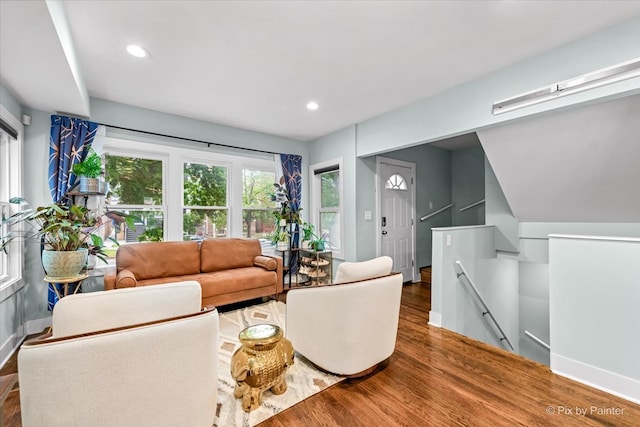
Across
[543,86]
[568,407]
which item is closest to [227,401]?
[568,407]

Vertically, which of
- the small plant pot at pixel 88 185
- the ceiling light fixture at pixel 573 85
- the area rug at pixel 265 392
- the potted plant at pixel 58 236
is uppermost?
the ceiling light fixture at pixel 573 85

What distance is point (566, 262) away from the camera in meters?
2.11

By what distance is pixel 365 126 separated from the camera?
4016 mm

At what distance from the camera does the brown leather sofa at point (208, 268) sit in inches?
122

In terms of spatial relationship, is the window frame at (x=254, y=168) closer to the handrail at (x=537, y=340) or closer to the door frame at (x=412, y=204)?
the door frame at (x=412, y=204)

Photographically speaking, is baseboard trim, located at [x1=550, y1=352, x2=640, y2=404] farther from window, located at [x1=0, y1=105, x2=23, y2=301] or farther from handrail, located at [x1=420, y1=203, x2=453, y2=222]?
window, located at [x1=0, y1=105, x2=23, y2=301]

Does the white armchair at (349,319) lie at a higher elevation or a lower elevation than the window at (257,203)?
lower

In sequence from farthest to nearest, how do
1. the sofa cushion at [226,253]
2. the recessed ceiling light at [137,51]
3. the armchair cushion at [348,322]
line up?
the sofa cushion at [226,253]
the recessed ceiling light at [137,51]
the armchair cushion at [348,322]

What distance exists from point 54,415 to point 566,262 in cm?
309

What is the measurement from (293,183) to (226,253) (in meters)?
1.68

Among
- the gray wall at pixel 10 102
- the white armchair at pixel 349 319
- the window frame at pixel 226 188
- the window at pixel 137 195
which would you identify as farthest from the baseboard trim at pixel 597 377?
the gray wall at pixel 10 102

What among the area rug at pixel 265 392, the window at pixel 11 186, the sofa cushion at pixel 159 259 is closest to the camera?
the area rug at pixel 265 392

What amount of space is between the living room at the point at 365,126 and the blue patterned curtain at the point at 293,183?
0.22 m

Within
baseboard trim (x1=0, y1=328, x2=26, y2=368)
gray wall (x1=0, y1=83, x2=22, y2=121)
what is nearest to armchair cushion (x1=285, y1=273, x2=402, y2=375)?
baseboard trim (x1=0, y1=328, x2=26, y2=368)
